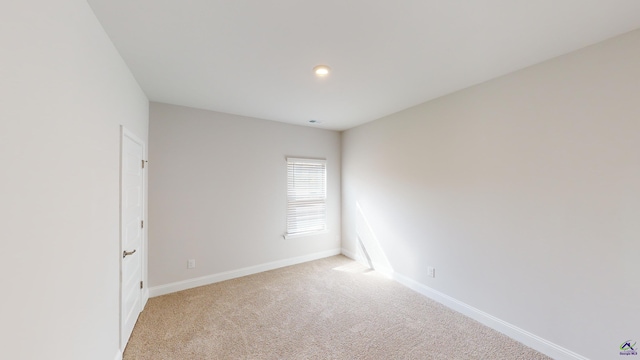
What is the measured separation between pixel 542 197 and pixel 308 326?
2.57 meters

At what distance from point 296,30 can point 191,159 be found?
97.0 inches

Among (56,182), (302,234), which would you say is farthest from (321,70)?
(302,234)

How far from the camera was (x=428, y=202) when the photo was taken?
307cm

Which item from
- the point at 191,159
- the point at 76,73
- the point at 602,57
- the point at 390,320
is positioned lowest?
the point at 390,320

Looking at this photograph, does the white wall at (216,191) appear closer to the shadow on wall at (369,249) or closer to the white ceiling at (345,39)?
the white ceiling at (345,39)

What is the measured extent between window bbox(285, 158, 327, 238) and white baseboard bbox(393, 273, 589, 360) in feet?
6.34

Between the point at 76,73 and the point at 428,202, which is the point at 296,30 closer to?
the point at 76,73

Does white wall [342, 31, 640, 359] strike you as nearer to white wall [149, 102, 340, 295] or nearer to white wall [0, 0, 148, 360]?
white wall [149, 102, 340, 295]

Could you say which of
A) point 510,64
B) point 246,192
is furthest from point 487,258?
point 246,192

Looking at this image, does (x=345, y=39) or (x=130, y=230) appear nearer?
(x=345, y=39)

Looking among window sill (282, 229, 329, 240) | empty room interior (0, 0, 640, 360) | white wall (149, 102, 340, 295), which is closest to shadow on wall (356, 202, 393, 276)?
empty room interior (0, 0, 640, 360)

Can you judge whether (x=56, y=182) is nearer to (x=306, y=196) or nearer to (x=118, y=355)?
(x=118, y=355)

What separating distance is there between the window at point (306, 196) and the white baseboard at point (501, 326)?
6.34 feet

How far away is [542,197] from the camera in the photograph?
2.08m
